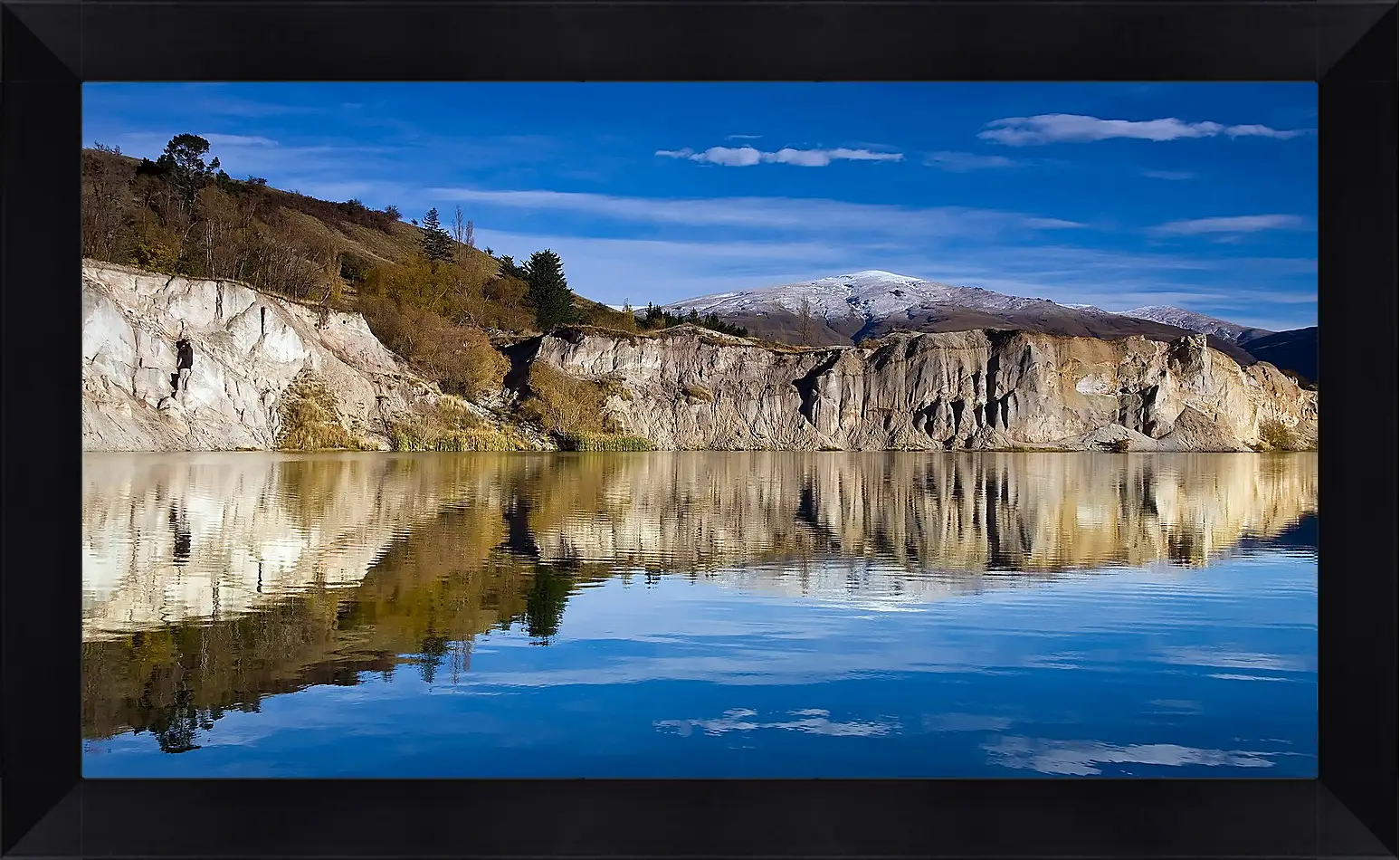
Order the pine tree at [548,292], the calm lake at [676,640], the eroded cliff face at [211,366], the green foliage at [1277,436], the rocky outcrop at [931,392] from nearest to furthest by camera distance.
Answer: the calm lake at [676,640] → the eroded cliff face at [211,366] → the rocky outcrop at [931,392] → the pine tree at [548,292] → the green foliage at [1277,436]

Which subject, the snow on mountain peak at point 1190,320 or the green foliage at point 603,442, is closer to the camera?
the green foliage at point 603,442

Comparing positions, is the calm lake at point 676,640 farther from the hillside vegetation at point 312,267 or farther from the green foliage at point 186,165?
the green foliage at point 186,165

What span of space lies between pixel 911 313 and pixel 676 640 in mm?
91718

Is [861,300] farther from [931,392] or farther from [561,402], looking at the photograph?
[561,402]

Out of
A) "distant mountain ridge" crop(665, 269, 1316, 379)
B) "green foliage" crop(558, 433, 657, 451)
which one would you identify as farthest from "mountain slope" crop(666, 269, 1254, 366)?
"green foliage" crop(558, 433, 657, 451)

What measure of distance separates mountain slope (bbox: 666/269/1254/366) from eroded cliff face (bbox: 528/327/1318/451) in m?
32.0

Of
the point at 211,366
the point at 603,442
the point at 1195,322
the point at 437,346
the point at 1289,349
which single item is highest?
the point at 1195,322

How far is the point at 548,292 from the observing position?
167 ft

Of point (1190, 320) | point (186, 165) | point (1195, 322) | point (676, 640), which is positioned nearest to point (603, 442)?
point (186, 165)

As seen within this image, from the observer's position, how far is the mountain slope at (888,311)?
8488cm

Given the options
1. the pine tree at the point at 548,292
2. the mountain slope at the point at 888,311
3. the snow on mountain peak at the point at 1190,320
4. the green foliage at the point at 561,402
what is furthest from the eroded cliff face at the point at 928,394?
the snow on mountain peak at the point at 1190,320

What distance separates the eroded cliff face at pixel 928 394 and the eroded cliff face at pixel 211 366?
12.8 meters

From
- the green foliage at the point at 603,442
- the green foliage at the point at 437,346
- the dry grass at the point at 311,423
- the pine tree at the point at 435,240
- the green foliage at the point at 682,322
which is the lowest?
the green foliage at the point at 603,442
